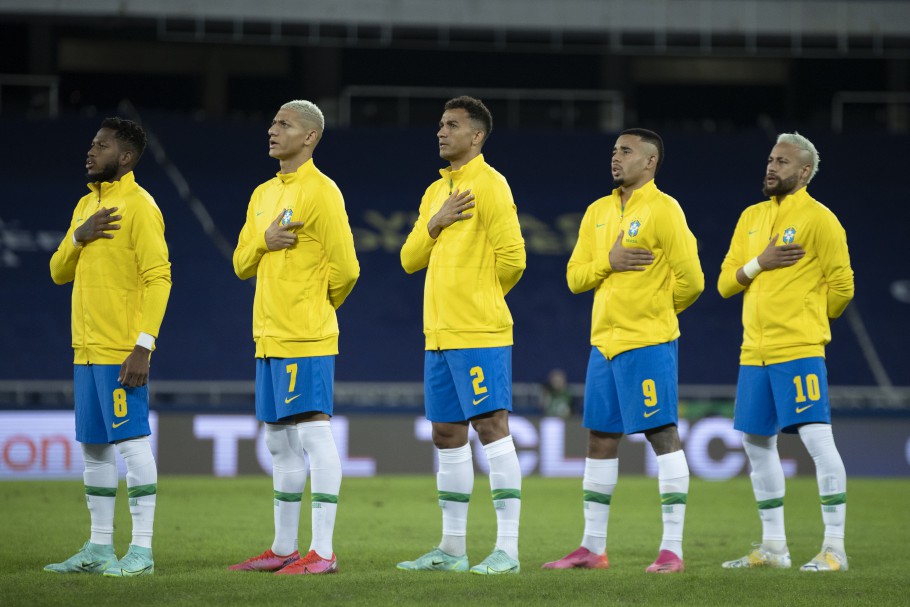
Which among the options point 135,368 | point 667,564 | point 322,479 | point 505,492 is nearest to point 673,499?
point 667,564

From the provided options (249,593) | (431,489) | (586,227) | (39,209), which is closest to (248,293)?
(39,209)

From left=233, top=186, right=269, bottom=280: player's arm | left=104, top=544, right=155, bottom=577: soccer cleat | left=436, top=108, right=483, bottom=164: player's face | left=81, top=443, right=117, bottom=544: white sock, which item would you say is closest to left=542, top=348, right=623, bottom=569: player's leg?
left=436, top=108, right=483, bottom=164: player's face

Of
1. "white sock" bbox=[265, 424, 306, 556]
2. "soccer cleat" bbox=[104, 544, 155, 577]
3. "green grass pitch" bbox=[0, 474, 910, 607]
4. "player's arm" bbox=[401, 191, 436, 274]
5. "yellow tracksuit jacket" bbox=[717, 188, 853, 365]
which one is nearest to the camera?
"green grass pitch" bbox=[0, 474, 910, 607]

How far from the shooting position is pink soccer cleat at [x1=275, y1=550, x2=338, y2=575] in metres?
6.55

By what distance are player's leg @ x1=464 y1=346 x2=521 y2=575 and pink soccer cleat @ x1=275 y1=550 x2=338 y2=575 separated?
83 cm

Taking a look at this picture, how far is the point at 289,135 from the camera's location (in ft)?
22.7

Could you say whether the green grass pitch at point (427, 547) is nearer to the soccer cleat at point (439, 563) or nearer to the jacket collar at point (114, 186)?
the soccer cleat at point (439, 563)

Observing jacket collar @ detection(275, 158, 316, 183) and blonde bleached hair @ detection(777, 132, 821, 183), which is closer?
jacket collar @ detection(275, 158, 316, 183)

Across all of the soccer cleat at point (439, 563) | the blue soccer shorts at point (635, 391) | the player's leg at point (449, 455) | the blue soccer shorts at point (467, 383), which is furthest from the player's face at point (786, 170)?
the soccer cleat at point (439, 563)

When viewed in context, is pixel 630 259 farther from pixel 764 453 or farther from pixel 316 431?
pixel 316 431

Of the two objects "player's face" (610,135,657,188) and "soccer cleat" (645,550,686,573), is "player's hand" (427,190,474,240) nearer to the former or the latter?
"player's face" (610,135,657,188)

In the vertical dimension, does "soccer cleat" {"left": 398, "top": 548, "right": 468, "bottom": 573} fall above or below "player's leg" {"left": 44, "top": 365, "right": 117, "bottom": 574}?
below

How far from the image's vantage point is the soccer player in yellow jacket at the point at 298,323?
6691 millimetres

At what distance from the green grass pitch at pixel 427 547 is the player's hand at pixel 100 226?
179 centimetres
